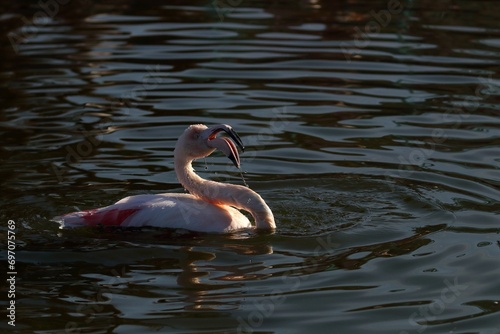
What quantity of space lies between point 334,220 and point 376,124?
2961 millimetres

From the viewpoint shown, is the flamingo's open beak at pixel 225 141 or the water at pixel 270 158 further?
the flamingo's open beak at pixel 225 141

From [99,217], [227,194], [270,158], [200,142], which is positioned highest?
[200,142]

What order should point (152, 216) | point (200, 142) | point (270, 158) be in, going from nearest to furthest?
point (152, 216) → point (200, 142) → point (270, 158)

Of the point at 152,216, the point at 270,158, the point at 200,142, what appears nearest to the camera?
the point at 152,216

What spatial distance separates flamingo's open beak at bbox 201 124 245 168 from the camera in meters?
8.59

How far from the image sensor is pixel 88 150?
36.2 ft

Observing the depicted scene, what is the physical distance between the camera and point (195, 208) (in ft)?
28.6

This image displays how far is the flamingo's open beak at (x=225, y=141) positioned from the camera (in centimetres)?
859

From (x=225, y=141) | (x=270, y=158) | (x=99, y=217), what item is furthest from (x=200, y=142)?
(x=270, y=158)

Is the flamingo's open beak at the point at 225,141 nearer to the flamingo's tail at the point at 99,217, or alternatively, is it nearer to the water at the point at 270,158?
the water at the point at 270,158

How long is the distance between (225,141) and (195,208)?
584 millimetres

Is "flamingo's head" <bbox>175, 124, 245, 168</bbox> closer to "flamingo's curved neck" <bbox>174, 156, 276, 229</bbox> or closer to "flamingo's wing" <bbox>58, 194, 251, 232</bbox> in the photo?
"flamingo's curved neck" <bbox>174, 156, 276, 229</bbox>

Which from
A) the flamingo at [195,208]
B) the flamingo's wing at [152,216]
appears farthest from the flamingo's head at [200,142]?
the flamingo's wing at [152,216]

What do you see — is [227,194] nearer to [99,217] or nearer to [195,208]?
[195,208]
